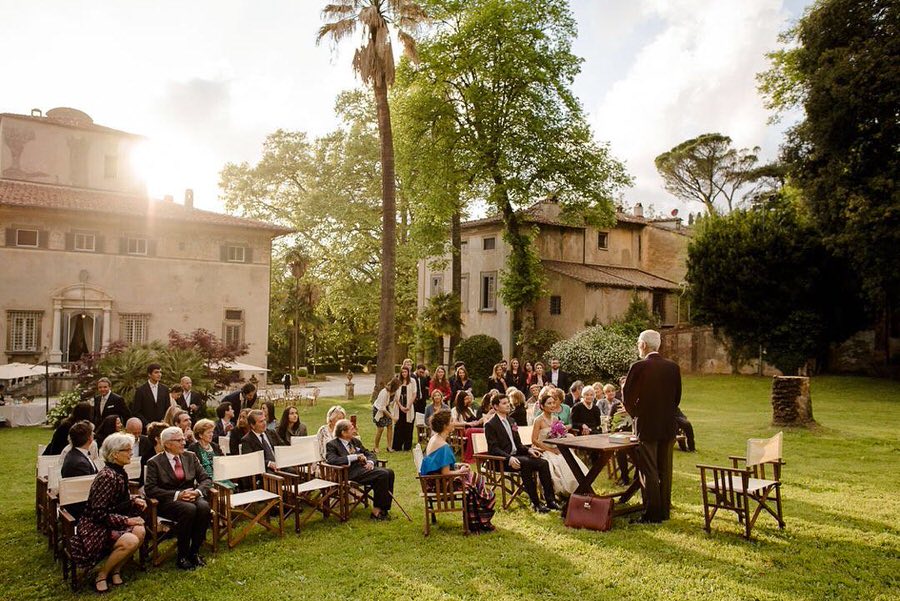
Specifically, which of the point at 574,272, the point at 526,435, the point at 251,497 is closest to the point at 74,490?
the point at 251,497

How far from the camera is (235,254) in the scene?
2964 cm

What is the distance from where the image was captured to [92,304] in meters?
26.4

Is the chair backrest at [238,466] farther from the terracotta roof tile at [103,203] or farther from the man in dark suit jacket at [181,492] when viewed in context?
the terracotta roof tile at [103,203]

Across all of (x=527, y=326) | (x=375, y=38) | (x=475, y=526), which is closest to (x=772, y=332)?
(x=527, y=326)

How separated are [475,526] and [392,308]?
1221 cm

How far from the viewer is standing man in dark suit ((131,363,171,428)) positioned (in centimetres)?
1178

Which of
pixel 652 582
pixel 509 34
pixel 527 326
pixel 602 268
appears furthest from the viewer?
pixel 602 268

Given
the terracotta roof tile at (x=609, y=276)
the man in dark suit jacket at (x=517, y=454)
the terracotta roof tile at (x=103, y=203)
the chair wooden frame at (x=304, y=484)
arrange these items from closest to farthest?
1. the chair wooden frame at (x=304, y=484)
2. the man in dark suit jacket at (x=517, y=454)
3. the terracotta roof tile at (x=103, y=203)
4. the terracotta roof tile at (x=609, y=276)

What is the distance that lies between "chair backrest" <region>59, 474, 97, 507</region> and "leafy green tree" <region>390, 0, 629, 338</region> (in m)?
22.9

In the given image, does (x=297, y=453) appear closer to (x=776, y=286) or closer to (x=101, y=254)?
(x=101, y=254)

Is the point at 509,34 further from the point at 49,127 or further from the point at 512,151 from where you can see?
the point at 49,127

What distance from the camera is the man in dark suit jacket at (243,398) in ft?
39.8

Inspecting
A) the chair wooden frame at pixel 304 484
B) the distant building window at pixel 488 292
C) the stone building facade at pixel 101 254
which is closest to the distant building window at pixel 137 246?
the stone building facade at pixel 101 254

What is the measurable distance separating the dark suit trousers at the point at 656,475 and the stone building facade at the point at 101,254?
75.8 feet
